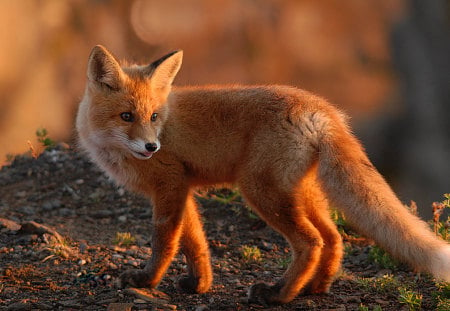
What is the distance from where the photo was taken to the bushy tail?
2.73 m

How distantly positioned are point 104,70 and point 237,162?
0.92 meters

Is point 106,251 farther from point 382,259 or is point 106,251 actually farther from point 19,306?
point 382,259

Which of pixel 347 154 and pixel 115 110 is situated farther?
pixel 115 110

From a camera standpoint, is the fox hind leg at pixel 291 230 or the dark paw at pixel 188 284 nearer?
the fox hind leg at pixel 291 230

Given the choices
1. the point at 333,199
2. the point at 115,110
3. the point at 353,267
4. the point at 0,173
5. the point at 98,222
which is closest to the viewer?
the point at 333,199

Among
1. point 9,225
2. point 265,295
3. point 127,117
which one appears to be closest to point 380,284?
point 265,295

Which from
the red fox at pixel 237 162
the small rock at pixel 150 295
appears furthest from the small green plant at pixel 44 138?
the small rock at pixel 150 295

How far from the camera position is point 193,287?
11.3ft

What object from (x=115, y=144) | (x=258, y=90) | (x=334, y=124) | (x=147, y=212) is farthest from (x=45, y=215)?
(x=334, y=124)

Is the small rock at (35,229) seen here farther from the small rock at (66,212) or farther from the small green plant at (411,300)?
the small green plant at (411,300)

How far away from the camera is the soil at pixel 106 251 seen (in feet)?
10.6

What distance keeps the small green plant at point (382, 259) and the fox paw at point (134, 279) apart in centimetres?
159

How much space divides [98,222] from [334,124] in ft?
7.50

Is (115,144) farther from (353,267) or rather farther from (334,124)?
(353,267)
